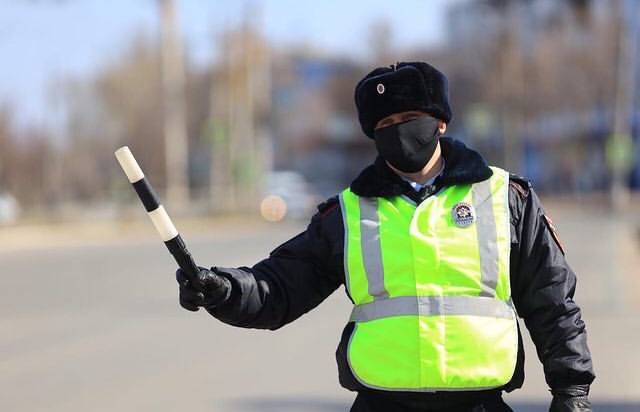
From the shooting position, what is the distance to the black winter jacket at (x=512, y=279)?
3.22 meters

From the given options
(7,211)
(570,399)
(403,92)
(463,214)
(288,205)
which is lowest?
(288,205)

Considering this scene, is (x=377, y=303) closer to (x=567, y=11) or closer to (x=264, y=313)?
(x=264, y=313)

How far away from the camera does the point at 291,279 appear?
3.52 metres

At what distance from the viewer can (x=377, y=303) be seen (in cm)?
325

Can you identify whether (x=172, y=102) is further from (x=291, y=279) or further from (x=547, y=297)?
(x=547, y=297)

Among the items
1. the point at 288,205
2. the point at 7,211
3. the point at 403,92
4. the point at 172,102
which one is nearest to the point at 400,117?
the point at 403,92

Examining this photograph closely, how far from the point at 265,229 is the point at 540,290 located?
1426 inches

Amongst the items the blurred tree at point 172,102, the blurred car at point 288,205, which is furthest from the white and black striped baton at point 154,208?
the blurred car at point 288,205

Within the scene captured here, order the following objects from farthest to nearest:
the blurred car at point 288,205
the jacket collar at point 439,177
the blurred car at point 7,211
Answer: the blurred car at point 7,211 < the blurred car at point 288,205 < the jacket collar at point 439,177

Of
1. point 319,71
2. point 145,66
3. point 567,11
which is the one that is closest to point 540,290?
point 567,11

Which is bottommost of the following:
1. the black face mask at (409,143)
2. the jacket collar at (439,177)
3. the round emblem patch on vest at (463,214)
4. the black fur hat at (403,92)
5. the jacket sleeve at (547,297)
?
the jacket sleeve at (547,297)

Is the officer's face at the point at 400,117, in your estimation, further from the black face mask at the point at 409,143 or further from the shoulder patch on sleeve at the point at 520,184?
the shoulder patch on sleeve at the point at 520,184

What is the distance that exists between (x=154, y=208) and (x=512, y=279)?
39.0 inches

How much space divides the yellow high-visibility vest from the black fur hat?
0.28 metres
